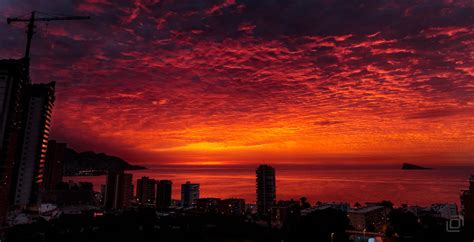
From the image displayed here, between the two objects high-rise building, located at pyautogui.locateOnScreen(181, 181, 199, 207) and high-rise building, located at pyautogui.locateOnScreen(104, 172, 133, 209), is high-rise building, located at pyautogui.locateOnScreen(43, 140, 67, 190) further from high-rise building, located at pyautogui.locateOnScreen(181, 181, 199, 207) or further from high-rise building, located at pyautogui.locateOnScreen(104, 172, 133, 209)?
high-rise building, located at pyautogui.locateOnScreen(181, 181, 199, 207)

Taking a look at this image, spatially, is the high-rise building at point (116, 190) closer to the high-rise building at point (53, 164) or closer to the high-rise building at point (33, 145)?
the high-rise building at point (33, 145)

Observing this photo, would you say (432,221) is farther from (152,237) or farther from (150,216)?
(150,216)

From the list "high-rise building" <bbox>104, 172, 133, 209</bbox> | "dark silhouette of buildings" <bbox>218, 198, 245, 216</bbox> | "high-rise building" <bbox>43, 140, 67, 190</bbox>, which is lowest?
"dark silhouette of buildings" <bbox>218, 198, 245, 216</bbox>

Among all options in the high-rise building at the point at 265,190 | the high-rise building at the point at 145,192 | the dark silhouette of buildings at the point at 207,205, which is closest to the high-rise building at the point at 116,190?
the high-rise building at the point at 145,192

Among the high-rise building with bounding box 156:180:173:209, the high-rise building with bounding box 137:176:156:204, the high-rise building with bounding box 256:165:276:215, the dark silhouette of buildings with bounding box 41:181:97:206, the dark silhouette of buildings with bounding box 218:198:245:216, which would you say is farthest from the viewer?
the high-rise building with bounding box 137:176:156:204

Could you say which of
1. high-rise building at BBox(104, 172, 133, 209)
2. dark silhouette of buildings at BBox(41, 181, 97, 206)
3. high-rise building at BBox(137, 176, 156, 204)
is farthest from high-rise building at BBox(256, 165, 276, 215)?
dark silhouette of buildings at BBox(41, 181, 97, 206)

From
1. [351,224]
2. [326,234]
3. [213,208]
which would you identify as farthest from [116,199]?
[326,234]

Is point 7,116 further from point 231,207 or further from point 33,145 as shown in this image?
point 231,207
